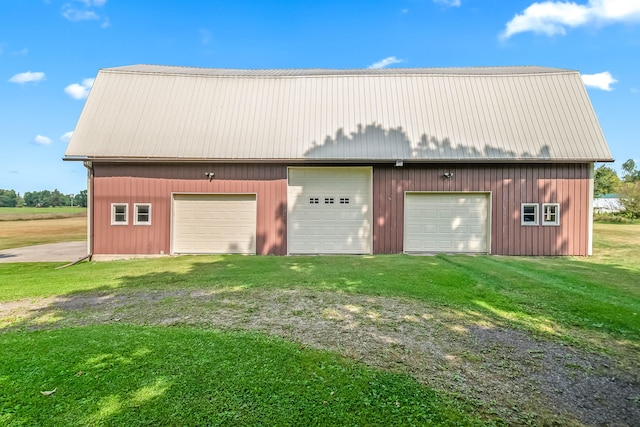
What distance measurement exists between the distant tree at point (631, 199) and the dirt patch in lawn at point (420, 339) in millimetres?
29239

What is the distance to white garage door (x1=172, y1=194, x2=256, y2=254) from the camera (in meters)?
10.7

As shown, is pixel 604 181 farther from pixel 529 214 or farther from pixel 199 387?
pixel 199 387

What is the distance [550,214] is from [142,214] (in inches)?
503

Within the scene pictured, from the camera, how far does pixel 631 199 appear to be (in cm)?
2498

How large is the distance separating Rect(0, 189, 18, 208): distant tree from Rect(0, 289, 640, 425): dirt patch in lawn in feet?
244

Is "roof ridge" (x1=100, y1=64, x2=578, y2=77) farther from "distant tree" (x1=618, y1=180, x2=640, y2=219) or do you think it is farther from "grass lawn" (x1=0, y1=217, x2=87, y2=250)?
"distant tree" (x1=618, y1=180, x2=640, y2=219)

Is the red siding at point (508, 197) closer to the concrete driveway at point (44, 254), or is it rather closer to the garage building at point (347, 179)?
the garage building at point (347, 179)

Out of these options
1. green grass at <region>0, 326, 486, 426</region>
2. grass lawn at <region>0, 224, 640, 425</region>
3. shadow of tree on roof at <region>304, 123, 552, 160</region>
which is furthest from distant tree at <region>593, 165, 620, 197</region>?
green grass at <region>0, 326, 486, 426</region>

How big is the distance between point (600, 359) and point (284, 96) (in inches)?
433

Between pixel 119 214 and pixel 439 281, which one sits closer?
pixel 439 281

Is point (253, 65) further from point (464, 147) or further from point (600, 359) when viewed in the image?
point (600, 359)

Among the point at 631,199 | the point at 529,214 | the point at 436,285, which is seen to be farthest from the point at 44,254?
the point at 631,199

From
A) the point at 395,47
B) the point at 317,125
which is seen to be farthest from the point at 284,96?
the point at 395,47

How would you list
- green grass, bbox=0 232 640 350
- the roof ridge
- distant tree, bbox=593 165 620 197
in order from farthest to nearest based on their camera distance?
distant tree, bbox=593 165 620 197
the roof ridge
green grass, bbox=0 232 640 350
